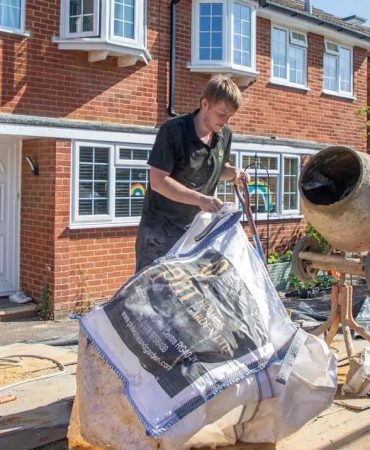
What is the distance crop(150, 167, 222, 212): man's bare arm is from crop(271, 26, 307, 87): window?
8.46 m

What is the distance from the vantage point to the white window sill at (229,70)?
990 centimetres

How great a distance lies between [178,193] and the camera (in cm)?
333

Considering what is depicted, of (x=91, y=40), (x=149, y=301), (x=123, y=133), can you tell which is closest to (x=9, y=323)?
(x=123, y=133)

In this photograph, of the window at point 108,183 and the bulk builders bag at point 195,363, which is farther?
the window at point 108,183

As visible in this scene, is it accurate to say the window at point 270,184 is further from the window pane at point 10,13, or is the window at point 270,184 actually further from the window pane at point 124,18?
the window pane at point 10,13

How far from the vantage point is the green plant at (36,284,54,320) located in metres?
8.22

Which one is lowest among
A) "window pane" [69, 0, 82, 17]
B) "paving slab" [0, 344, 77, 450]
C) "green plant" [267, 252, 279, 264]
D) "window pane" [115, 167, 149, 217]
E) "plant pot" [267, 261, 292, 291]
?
"paving slab" [0, 344, 77, 450]

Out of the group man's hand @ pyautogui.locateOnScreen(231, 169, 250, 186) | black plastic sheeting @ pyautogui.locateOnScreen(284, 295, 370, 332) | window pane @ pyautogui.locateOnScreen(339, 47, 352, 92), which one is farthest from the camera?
window pane @ pyautogui.locateOnScreen(339, 47, 352, 92)

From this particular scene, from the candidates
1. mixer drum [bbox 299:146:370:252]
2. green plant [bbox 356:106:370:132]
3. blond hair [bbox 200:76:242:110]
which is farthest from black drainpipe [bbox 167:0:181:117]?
blond hair [bbox 200:76:242:110]

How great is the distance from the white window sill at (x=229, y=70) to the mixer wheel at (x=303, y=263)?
19.7 ft

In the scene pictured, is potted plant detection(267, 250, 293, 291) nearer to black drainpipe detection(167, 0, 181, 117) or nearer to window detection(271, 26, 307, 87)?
black drainpipe detection(167, 0, 181, 117)

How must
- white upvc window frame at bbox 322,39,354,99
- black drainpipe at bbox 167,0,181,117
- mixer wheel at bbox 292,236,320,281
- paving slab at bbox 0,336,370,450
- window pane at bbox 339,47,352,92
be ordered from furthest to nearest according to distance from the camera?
1. window pane at bbox 339,47,352,92
2. white upvc window frame at bbox 322,39,354,99
3. black drainpipe at bbox 167,0,181,117
4. mixer wheel at bbox 292,236,320,281
5. paving slab at bbox 0,336,370,450

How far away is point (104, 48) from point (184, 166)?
17.3 feet

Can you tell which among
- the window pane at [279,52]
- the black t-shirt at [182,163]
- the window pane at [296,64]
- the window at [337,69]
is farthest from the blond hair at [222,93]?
the window at [337,69]
